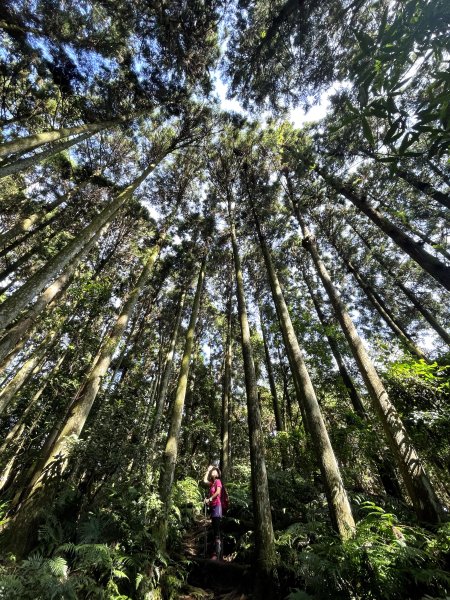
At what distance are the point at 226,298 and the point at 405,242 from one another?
11.2 m

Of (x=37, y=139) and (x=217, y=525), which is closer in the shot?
(x=217, y=525)

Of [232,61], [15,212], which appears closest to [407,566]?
[232,61]

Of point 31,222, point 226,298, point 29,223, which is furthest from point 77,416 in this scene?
point 226,298

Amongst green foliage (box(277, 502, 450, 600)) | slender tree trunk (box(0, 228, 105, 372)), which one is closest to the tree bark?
slender tree trunk (box(0, 228, 105, 372))

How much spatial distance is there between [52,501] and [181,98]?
13.8 meters

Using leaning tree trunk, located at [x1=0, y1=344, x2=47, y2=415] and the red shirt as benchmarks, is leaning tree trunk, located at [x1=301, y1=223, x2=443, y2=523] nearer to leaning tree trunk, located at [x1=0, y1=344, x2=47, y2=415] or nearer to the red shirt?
the red shirt

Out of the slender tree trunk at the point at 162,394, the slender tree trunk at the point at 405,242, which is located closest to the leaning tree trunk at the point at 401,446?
the slender tree trunk at the point at 405,242

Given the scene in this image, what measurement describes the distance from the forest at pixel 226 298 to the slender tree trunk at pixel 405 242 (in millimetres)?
67

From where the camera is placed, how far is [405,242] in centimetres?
659

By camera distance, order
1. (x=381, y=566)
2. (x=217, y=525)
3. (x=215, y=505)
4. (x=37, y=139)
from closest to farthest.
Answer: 1. (x=381, y=566)
2. (x=217, y=525)
3. (x=215, y=505)
4. (x=37, y=139)

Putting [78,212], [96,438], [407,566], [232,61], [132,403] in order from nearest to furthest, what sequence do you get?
[407,566] < [96,438] < [132,403] < [232,61] < [78,212]

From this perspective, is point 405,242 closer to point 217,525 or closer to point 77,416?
point 217,525

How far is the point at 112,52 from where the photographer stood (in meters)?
10.0

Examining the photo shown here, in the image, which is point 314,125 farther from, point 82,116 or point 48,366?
point 48,366
